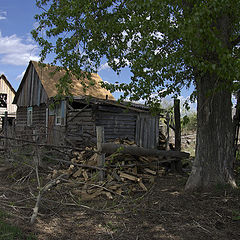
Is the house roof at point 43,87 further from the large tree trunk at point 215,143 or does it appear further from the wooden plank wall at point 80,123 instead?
the large tree trunk at point 215,143

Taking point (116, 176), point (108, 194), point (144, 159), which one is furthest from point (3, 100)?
point (108, 194)

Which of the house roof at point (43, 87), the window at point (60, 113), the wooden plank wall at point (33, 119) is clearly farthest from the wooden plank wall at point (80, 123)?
the wooden plank wall at point (33, 119)

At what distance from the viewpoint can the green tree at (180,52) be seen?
17.3 ft

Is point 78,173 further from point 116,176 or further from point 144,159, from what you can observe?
point 144,159

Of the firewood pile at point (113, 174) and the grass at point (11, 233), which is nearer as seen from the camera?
the grass at point (11, 233)

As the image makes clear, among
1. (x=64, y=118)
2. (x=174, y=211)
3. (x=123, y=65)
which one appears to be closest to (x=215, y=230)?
(x=174, y=211)

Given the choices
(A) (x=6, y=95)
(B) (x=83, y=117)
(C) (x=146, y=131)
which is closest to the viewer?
(B) (x=83, y=117)

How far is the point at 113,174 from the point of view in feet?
26.8

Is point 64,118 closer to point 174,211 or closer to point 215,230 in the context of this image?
point 174,211

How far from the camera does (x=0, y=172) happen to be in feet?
32.6

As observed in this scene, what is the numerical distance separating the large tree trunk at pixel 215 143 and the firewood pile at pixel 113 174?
1872 mm

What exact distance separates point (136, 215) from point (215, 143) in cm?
315

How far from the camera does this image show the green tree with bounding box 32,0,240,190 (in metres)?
5.27

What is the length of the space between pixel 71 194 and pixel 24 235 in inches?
103
